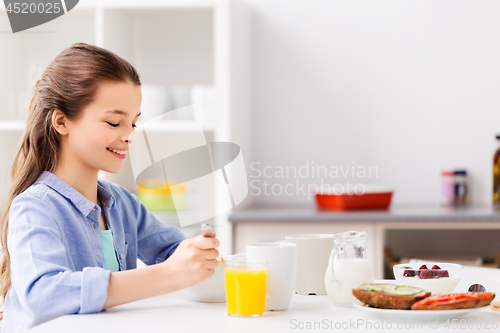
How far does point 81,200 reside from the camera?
106 cm

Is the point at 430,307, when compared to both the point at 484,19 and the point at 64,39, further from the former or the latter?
the point at 64,39

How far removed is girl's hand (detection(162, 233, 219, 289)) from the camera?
2.94 ft

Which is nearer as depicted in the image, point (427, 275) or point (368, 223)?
point (427, 275)

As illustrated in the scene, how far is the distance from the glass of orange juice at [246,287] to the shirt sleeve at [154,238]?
415mm

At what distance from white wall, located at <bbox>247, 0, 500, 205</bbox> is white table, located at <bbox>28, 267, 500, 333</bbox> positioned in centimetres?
168

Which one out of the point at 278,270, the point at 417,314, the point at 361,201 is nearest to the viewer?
the point at 417,314

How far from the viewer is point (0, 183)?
2.50 metres

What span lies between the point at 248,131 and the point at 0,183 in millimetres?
1122

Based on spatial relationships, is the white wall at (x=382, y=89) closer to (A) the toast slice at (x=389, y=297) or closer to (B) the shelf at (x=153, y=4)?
(B) the shelf at (x=153, y=4)

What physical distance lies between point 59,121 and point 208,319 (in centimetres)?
51

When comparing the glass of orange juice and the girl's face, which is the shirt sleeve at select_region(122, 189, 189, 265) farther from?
the glass of orange juice

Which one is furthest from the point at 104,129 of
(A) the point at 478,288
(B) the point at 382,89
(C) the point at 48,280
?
(B) the point at 382,89

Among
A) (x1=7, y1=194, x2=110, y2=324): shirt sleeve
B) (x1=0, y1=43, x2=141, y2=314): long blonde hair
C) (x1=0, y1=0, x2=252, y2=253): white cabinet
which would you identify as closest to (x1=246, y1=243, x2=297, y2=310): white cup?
(x1=7, y1=194, x2=110, y2=324): shirt sleeve

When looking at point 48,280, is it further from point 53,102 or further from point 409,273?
point 409,273
